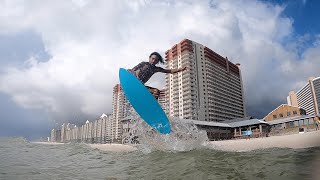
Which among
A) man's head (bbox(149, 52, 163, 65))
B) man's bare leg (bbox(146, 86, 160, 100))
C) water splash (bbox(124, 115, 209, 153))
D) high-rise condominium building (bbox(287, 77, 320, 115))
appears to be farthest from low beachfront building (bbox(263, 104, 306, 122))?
high-rise condominium building (bbox(287, 77, 320, 115))

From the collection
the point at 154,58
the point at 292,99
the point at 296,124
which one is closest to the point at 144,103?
the point at 154,58

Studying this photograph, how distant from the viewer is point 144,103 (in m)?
8.84

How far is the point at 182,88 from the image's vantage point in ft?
280

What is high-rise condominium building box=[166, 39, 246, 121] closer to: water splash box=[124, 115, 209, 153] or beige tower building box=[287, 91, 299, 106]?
beige tower building box=[287, 91, 299, 106]

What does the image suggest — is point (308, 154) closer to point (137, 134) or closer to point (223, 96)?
point (137, 134)

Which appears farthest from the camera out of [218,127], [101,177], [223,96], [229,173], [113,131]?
Result: [113,131]

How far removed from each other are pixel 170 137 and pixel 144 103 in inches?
62.4

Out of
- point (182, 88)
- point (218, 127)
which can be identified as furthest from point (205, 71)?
point (218, 127)

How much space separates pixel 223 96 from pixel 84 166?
306ft

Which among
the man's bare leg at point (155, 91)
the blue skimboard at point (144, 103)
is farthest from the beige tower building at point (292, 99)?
the blue skimboard at point (144, 103)

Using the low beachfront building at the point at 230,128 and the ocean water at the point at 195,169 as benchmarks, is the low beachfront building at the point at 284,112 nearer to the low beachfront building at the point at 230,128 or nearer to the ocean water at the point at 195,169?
the low beachfront building at the point at 230,128

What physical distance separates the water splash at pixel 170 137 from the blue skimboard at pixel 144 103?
16.3 inches

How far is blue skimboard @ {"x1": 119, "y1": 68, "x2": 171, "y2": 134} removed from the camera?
8789mm

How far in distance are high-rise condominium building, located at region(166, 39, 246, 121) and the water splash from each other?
228ft
